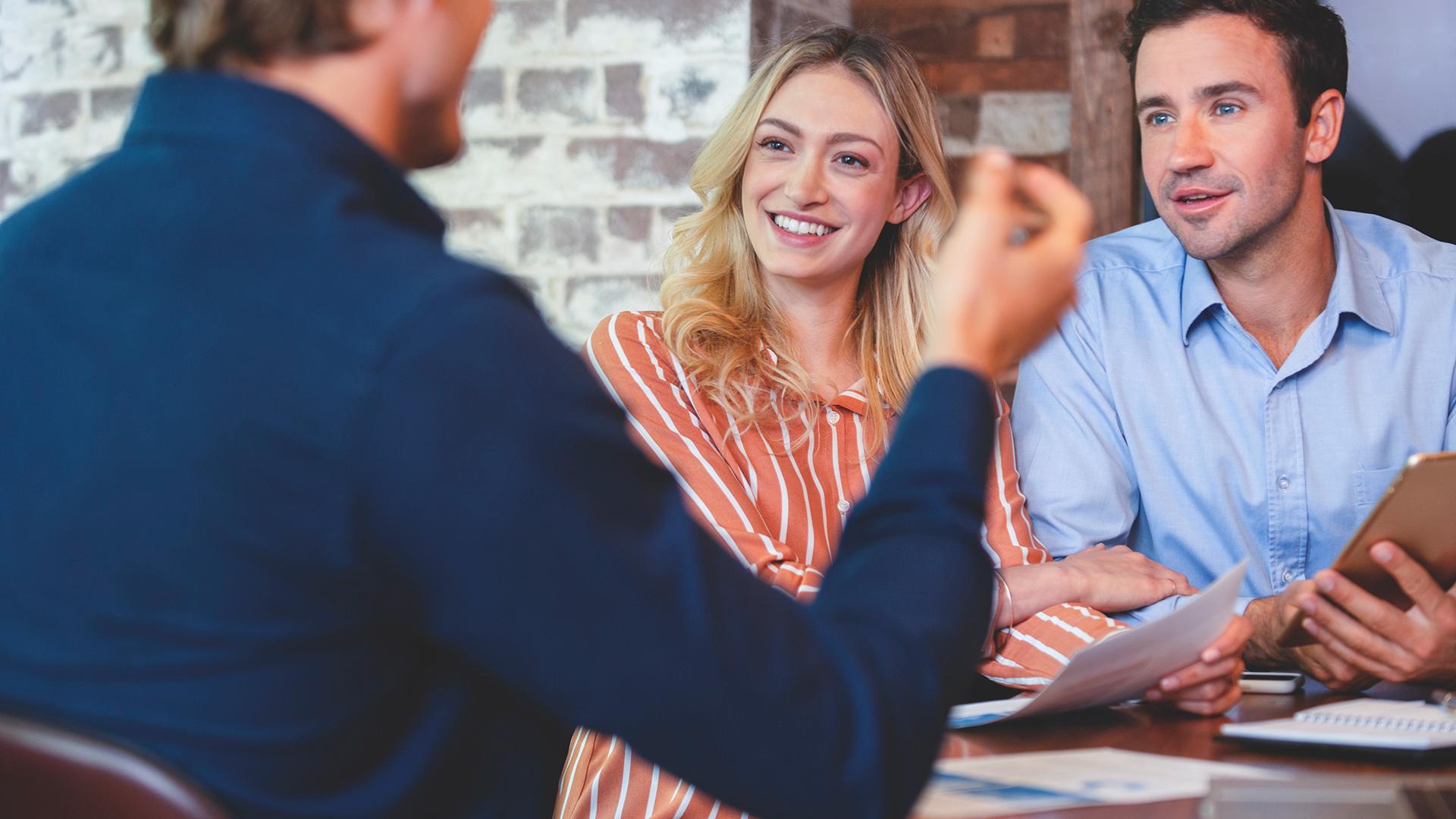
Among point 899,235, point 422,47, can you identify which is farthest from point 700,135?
point 422,47

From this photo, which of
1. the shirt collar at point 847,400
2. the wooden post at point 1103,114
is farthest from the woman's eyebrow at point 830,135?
the wooden post at point 1103,114

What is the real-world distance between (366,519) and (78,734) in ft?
0.47

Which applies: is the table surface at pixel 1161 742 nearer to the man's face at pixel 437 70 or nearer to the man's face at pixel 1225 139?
the man's face at pixel 437 70

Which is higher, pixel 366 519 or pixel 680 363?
pixel 366 519

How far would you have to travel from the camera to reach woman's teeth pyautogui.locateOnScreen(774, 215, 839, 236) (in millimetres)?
1958

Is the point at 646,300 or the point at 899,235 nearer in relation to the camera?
the point at 899,235

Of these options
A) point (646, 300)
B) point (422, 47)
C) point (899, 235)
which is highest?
point (422, 47)

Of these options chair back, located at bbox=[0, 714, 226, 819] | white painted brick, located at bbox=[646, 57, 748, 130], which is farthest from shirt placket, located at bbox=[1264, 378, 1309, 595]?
chair back, located at bbox=[0, 714, 226, 819]

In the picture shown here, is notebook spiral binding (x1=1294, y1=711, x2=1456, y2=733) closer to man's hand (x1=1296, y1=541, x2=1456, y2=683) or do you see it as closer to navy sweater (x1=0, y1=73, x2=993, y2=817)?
man's hand (x1=1296, y1=541, x2=1456, y2=683)

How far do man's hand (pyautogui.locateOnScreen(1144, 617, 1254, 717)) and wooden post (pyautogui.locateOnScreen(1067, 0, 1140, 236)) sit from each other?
5.03ft

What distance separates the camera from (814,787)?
652 millimetres

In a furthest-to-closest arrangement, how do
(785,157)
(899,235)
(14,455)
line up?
(899,235) < (785,157) < (14,455)

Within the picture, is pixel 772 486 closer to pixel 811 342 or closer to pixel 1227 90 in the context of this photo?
pixel 811 342

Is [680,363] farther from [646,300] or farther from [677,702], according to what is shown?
[677,702]
